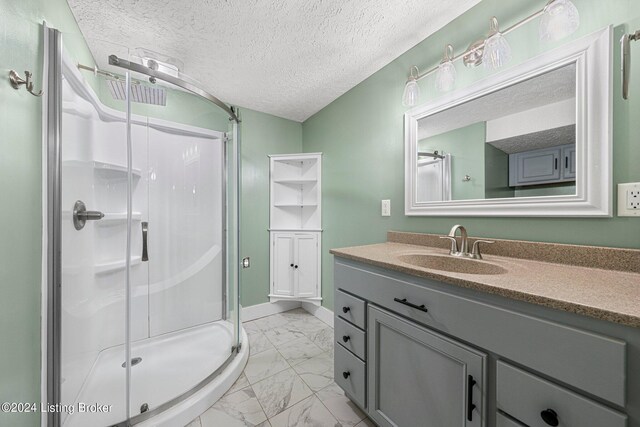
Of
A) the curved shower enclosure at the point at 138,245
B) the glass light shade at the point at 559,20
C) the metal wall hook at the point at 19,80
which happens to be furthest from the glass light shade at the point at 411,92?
the metal wall hook at the point at 19,80

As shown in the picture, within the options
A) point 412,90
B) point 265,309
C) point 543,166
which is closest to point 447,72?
point 412,90

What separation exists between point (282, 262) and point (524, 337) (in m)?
2.09

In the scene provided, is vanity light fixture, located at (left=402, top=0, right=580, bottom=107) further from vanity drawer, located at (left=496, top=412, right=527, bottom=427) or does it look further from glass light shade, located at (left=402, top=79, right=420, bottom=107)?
vanity drawer, located at (left=496, top=412, right=527, bottom=427)

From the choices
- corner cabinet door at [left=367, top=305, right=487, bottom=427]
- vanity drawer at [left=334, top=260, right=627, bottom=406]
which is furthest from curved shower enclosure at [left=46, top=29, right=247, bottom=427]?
vanity drawer at [left=334, top=260, right=627, bottom=406]

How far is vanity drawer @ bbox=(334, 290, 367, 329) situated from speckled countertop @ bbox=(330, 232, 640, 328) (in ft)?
0.71

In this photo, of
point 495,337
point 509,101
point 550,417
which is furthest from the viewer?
point 509,101

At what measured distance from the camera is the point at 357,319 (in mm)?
1181

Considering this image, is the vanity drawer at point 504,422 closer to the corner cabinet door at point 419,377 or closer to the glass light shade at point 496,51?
the corner cabinet door at point 419,377

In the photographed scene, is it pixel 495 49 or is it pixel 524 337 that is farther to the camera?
A: pixel 495 49

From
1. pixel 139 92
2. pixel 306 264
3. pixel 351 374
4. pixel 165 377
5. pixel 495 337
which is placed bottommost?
pixel 165 377

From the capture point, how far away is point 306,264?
8.02ft

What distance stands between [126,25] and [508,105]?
2112 millimetres

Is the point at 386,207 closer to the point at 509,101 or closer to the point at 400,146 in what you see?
the point at 400,146

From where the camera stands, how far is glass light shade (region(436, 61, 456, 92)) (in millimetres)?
1281
